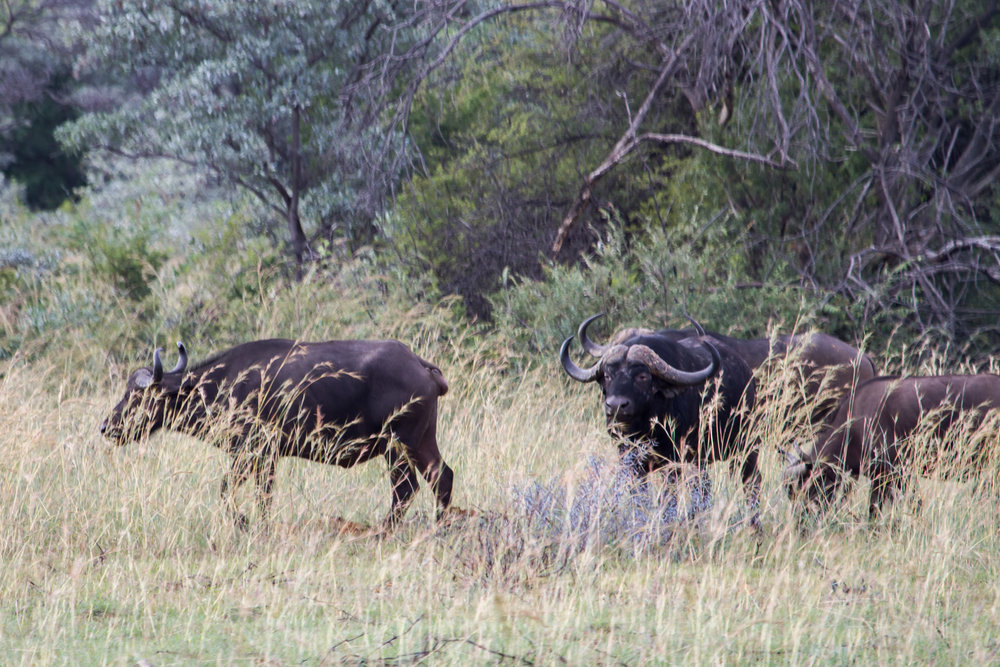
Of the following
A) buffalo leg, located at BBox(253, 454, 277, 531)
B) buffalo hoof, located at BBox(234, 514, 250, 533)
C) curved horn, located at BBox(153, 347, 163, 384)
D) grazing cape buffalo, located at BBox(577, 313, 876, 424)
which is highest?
curved horn, located at BBox(153, 347, 163, 384)

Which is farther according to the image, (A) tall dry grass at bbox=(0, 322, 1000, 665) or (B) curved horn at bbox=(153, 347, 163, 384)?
(B) curved horn at bbox=(153, 347, 163, 384)

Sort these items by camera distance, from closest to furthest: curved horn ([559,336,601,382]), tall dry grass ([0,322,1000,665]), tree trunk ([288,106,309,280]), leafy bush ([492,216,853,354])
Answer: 1. tall dry grass ([0,322,1000,665])
2. curved horn ([559,336,601,382])
3. leafy bush ([492,216,853,354])
4. tree trunk ([288,106,309,280])

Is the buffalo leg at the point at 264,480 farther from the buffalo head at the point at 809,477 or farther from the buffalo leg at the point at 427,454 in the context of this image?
the buffalo head at the point at 809,477

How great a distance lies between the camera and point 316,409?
20.6 ft

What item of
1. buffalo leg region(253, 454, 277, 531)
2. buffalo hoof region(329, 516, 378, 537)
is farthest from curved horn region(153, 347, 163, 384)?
buffalo hoof region(329, 516, 378, 537)

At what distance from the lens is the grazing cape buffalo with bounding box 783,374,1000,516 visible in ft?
21.0

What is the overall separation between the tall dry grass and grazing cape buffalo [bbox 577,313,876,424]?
668 millimetres

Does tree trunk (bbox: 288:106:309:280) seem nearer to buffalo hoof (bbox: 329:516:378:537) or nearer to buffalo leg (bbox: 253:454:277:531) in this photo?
buffalo leg (bbox: 253:454:277:531)

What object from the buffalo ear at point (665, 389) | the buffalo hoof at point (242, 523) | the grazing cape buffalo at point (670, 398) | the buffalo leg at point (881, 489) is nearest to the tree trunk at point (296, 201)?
the grazing cape buffalo at point (670, 398)

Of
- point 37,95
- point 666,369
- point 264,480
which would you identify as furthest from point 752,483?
point 37,95

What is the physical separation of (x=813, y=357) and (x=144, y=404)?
15.6ft

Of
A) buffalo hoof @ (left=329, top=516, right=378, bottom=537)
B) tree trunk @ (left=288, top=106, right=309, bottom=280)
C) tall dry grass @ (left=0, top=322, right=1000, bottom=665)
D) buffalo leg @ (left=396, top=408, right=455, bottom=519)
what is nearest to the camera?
tall dry grass @ (left=0, top=322, right=1000, bottom=665)

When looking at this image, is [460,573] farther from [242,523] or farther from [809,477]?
[809,477]

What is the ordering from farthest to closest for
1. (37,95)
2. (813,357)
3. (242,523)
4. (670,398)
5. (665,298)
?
(37,95) → (665,298) → (813,357) → (670,398) → (242,523)
